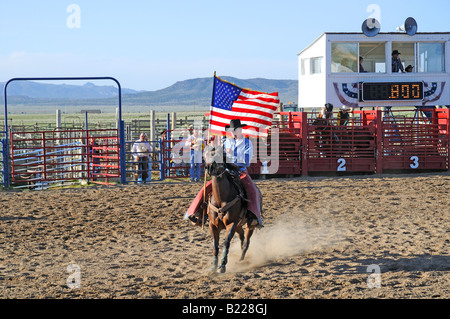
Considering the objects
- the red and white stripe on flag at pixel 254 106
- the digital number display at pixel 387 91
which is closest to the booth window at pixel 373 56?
the digital number display at pixel 387 91

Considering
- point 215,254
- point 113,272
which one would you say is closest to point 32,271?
point 113,272

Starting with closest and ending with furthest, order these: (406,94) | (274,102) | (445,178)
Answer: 1. (274,102)
2. (445,178)
3. (406,94)

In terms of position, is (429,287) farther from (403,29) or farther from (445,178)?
(403,29)

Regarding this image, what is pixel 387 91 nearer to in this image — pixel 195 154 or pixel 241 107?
pixel 195 154

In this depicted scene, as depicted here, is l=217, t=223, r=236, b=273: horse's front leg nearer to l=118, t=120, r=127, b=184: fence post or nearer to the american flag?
the american flag

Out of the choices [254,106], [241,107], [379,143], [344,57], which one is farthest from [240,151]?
[344,57]

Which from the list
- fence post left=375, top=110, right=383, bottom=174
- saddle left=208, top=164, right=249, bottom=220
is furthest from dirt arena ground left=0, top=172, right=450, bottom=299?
fence post left=375, top=110, right=383, bottom=174

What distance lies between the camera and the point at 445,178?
16688mm

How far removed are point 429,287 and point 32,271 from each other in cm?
459

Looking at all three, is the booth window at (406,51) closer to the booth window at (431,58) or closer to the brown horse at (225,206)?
the booth window at (431,58)

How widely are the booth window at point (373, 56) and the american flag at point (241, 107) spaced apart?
6.74 metres

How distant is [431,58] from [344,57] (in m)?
3.12

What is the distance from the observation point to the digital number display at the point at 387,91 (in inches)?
787

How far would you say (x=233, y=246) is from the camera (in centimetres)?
897
